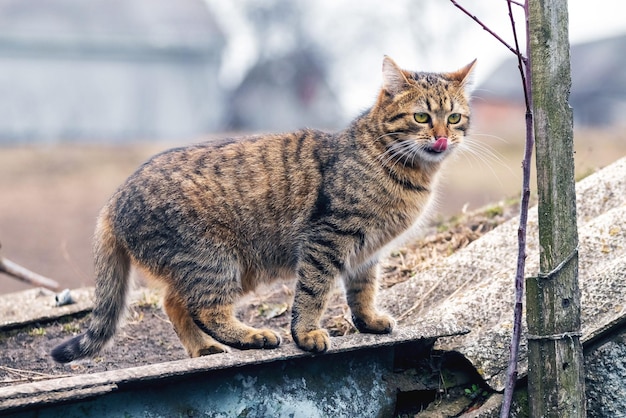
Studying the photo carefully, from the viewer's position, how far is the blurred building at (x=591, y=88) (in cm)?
3019

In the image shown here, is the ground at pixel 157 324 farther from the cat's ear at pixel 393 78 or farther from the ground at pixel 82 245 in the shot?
the cat's ear at pixel 393 78

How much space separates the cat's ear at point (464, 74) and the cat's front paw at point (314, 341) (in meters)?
1.53

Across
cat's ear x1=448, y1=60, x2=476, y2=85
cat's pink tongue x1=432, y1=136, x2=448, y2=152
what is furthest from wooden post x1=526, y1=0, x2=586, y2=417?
cat's ear x1=448, y1=60, x2=476, y2=85

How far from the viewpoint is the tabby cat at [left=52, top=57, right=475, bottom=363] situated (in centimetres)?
392

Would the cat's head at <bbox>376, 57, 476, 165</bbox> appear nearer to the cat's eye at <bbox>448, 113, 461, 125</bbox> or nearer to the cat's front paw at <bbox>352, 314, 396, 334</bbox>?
the cat's eye at <bbox>448, 113, 461, 125</bbox>

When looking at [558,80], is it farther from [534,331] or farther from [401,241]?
[401,241]

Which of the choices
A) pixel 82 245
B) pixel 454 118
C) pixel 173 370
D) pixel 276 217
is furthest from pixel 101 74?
pixel 173 370

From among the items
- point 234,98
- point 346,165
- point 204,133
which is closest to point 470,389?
point 346,165

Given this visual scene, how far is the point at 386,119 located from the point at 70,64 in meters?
20.8

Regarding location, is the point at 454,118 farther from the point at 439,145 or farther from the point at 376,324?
the point at 376,324

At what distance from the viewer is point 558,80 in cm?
331

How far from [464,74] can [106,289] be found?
212cm

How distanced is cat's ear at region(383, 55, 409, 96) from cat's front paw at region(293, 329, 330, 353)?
1.33m

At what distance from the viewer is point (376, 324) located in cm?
402
